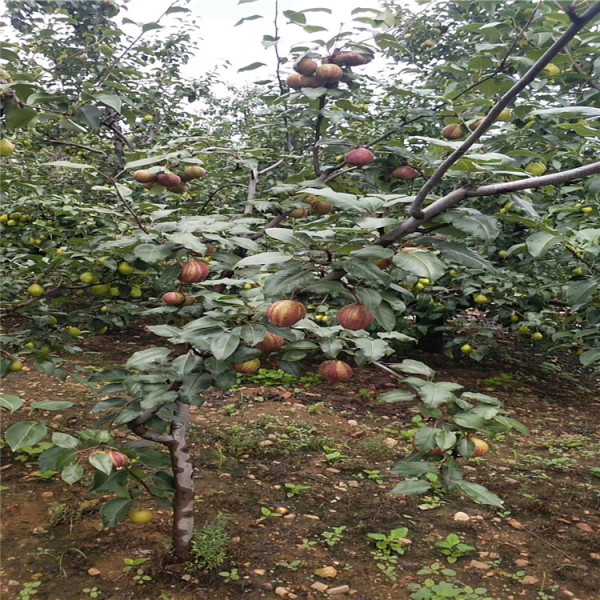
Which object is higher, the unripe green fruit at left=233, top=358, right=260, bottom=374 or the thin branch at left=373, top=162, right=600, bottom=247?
the thin branch at left=373, top=162, right=600, bottom=247

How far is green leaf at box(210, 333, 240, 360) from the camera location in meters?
1.37

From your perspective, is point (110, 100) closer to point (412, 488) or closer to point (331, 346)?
point (331, 346)

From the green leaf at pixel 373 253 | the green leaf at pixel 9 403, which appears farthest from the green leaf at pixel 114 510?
the green leaf at pixel 373 253

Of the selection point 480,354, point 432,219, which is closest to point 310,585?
point 432,219

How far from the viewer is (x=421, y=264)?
4.05ft

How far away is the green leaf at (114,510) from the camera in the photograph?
6.11ft

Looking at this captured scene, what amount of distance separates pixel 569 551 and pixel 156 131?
13.5 feet

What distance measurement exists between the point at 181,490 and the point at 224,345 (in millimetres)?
1013

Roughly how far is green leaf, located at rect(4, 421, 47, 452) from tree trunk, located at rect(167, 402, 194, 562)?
0.61m

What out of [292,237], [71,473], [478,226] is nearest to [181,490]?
[71,473]

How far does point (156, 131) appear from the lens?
15.1 feet

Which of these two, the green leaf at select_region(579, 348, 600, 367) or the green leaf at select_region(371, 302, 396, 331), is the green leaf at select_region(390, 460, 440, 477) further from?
the green leaf at select_region(579, 348, 600, 367)

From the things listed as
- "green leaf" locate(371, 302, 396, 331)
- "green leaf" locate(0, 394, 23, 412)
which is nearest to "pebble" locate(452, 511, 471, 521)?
"green leaf" locate(371, 302, 396, 331)

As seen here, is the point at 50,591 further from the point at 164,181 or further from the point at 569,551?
the point at 569,551
